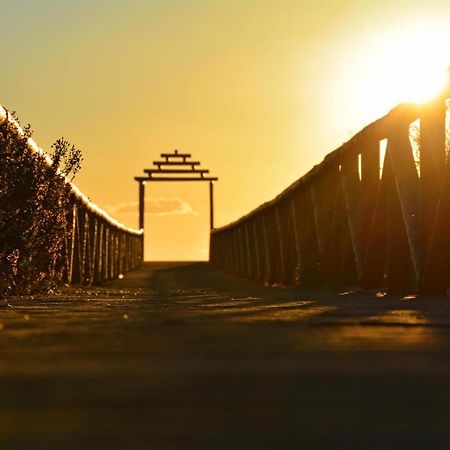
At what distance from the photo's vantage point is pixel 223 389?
5.19 feet

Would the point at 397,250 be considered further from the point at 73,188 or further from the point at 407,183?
the point at 73,188

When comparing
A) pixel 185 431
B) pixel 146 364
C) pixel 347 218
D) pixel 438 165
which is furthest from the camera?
pixel 347 218

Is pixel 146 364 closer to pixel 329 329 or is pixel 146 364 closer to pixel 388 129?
pixel 329 329

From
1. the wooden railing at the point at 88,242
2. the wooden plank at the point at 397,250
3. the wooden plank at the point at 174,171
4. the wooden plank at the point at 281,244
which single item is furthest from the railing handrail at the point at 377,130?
the wooden plank at the point at 174,171

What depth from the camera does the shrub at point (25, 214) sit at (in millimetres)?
8484

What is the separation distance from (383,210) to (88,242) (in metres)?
10.6

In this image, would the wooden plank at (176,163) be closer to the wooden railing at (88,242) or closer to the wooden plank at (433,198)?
the wooden railing at (88,242)

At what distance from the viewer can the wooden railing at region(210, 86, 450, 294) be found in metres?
6.89

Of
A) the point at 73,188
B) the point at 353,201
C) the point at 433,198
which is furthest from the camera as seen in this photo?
the point at 73,188

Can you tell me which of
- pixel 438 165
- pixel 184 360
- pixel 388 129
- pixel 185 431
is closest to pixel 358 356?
pixel 184 360

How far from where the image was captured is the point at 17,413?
136cm

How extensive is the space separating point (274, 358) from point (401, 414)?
0.65 meters

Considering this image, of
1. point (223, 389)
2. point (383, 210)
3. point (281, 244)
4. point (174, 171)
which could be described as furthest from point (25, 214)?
point (174, 171)

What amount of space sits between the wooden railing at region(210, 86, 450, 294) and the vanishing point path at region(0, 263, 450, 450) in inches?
172
